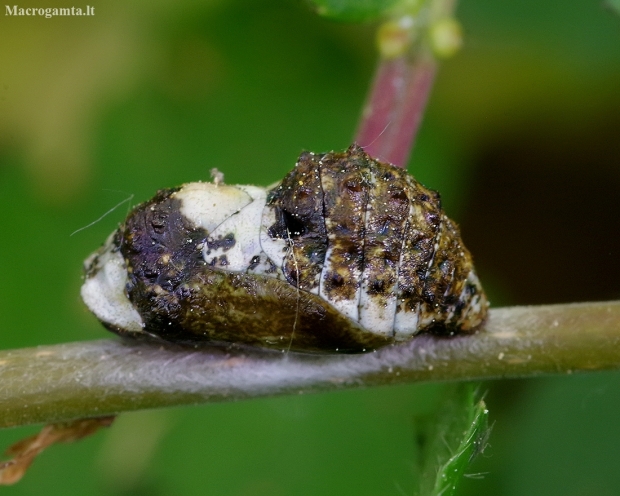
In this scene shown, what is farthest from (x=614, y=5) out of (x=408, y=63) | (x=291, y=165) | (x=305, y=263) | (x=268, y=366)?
(x=291, y=165)

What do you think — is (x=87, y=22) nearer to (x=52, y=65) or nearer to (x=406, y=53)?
(x=52, y=65)

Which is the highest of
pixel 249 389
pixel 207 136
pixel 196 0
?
pixel 196 0

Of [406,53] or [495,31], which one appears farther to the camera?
[495,31]

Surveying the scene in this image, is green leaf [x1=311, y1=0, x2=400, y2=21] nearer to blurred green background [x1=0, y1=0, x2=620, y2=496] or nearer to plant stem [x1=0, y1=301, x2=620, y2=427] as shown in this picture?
plant stem [x1=0, y1=301, x2=620, y2=427]

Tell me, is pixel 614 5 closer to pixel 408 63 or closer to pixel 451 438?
pixel 408 63

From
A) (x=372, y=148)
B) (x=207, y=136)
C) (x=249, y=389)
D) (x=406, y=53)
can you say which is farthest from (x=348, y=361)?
(x=207, y=136)

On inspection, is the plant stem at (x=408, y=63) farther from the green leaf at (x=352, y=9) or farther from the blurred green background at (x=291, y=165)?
the blurred green background at (x=291, y=165)

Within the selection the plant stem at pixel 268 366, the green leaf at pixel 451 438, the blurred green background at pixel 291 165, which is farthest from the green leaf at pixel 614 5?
the blurred green background at pixel 291 165

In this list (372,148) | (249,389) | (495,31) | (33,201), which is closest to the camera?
(249,389)
